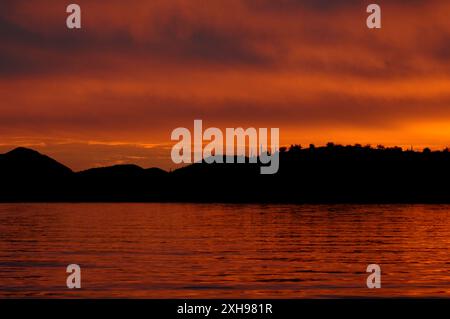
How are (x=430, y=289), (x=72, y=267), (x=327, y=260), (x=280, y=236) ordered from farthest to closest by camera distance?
(x=280, y=236)
(x=327, y=260)
(x=72, y=267)
(x=430, y=289)

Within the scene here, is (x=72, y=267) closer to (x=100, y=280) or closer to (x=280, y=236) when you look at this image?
(x=100, y=280)

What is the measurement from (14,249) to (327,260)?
2474 centimetres

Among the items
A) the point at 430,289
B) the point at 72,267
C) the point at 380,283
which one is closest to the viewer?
the point at 430,289

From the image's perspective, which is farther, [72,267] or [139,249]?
[139,249]

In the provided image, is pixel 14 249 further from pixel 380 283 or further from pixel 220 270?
pixel 380 283

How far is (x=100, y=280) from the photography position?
130 feet

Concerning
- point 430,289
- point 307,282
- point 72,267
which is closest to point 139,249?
point 72,267

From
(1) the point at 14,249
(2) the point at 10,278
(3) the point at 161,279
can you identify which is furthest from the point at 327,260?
(1) the point at 14,249
